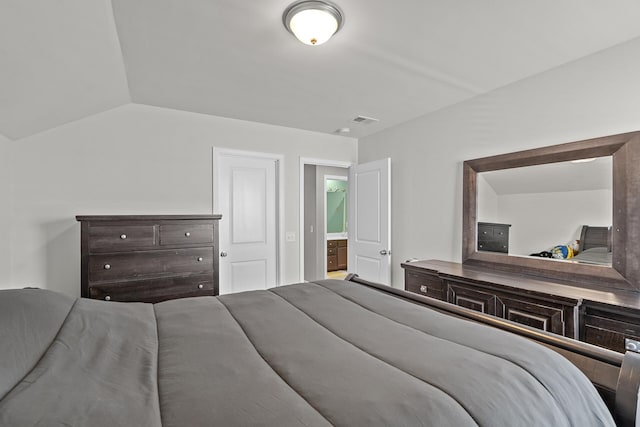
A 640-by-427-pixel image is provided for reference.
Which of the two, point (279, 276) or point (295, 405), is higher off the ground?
point (295, 405)

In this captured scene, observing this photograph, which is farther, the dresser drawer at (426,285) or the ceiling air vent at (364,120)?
the ceiling air vent at (364,120)

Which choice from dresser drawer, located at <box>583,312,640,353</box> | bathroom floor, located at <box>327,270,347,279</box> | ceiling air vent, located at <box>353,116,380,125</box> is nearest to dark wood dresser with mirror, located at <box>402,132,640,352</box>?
dresser drawer, located at <box>583,312,640,353</box>

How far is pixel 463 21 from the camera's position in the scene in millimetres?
1850

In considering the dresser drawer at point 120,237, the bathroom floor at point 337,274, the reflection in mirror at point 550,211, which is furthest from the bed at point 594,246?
the bathroom floor at point 337,274

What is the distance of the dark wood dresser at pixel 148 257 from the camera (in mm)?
2467

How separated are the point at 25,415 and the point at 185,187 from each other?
296cm

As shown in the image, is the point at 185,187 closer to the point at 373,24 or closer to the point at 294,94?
the point at 294,94

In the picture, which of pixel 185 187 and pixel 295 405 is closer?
pixel 295 405

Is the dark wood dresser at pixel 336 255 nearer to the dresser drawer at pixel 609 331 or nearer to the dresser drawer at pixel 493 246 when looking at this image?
the dresser drawer at pixel 493 246

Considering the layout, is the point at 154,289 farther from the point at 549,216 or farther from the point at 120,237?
the point at 549,216

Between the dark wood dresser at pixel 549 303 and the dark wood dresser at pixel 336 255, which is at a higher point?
the dark wood dresser at pixel 549 303

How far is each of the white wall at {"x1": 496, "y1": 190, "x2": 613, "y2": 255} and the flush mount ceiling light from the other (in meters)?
2.08

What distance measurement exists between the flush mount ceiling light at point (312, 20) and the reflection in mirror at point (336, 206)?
5.50 meters

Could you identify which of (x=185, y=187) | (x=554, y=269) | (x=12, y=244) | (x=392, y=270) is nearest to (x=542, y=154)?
(x=554, y=269)
